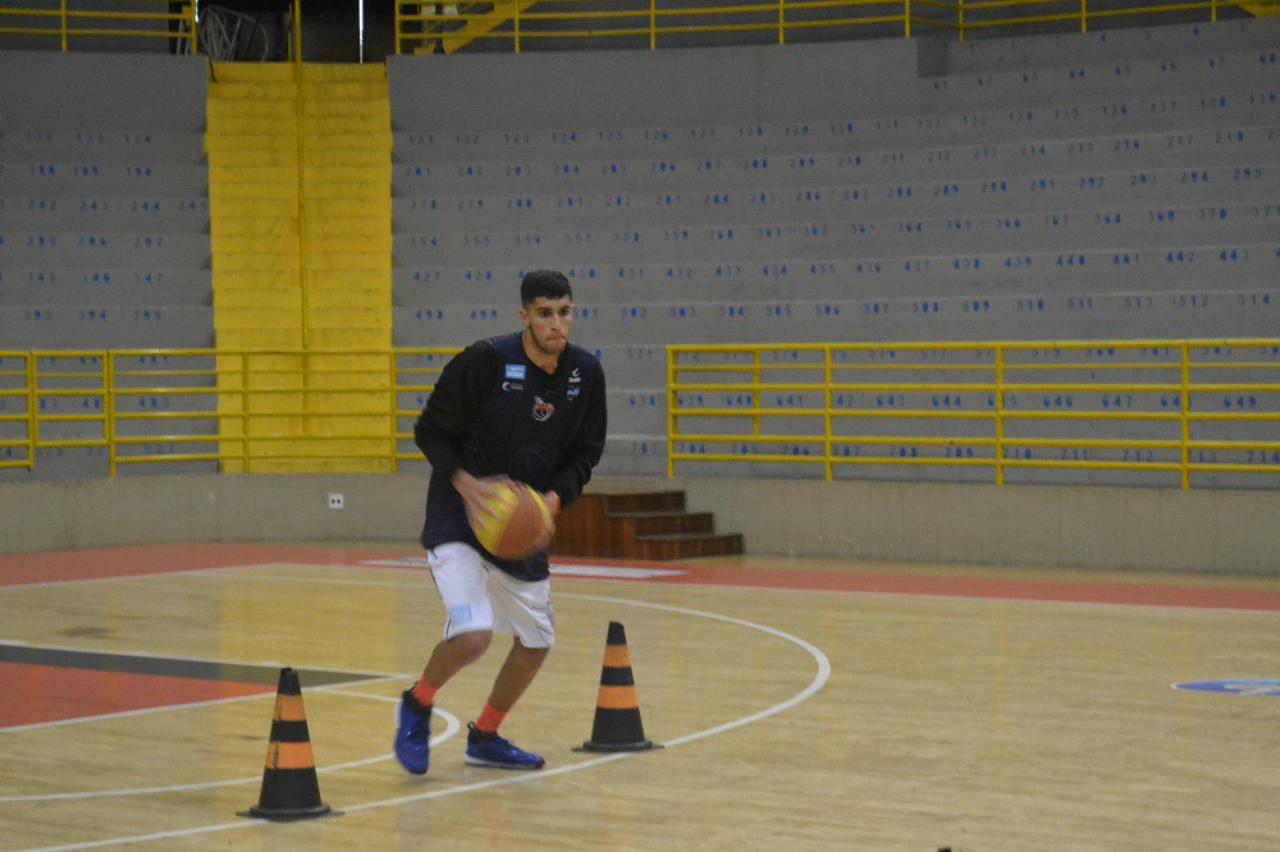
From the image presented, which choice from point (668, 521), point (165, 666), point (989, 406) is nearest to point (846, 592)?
point (668, 521)

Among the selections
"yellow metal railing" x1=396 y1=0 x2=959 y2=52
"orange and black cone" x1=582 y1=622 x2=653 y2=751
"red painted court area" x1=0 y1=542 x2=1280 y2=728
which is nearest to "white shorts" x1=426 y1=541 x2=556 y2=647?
"orange and black cone" x1=582 y1=622 x2=653 y2=751

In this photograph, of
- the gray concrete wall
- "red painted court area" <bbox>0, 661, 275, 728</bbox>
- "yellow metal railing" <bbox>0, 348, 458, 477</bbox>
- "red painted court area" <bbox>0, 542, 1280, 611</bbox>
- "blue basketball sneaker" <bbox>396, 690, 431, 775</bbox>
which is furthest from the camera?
"yellow metal railing" <bbox>0, 348, 458, 477</bbox>

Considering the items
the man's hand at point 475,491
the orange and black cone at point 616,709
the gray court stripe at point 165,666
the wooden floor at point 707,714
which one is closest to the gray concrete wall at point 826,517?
the wooden floor at point 707,714

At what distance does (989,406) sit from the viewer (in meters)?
20.1

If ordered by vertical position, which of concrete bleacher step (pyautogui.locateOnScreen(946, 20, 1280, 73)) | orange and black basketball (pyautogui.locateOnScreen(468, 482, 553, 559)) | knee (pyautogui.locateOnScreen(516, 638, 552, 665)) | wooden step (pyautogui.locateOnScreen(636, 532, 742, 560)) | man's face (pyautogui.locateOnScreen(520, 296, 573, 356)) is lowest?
wooden step (pyautogui.locateOnScreen(636, 532, 742, 560))

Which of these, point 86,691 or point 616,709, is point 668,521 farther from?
point 616,709

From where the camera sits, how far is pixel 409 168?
24953 millimetres

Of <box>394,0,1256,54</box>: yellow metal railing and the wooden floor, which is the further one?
<box>394,0,1256,54</box>: yellow metal railing

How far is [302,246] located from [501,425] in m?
17.0

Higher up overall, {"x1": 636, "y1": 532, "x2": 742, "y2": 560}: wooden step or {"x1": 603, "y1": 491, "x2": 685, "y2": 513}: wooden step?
{"x1": 603, "y1": 491, "x2": 685, "y2": 513}: wooden step

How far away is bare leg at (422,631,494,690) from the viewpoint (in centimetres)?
807

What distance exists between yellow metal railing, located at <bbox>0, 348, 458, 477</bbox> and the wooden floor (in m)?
3.85

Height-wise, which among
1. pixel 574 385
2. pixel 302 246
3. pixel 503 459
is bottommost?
pixel 503 459

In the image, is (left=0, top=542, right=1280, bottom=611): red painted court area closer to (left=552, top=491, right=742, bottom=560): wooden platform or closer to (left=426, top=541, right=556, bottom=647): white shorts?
(left=552, top=491, right=742, bottom=560): wooden platform
